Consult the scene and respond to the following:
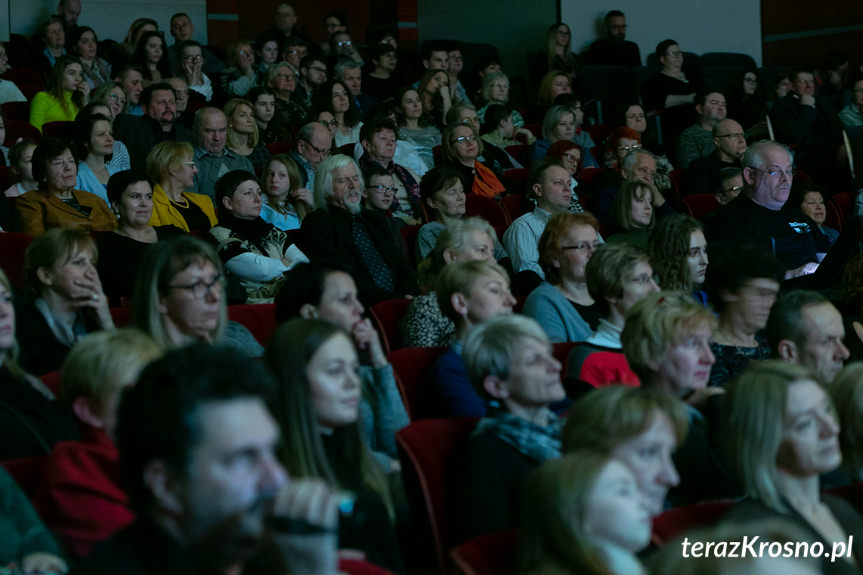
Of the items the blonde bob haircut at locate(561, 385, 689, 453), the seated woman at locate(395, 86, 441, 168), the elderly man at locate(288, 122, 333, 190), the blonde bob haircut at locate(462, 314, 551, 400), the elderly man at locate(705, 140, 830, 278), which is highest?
the seated woman at locate(395, 86, 441, 168)

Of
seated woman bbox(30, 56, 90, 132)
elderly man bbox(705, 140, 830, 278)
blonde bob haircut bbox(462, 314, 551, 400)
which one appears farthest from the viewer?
seated woman bbox(30, 56, 90, 132)

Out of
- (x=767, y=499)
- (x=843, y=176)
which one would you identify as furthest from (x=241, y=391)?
(x=843, y=176)

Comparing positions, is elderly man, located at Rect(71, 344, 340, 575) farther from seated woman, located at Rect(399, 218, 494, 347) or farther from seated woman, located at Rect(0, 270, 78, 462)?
seated woman, located at Rect(399, 218, 494, 347)

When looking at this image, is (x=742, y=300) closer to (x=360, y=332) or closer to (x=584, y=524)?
(x=360, y=332)

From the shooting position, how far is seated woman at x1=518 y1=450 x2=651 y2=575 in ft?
4.85

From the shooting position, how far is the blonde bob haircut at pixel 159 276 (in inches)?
98.2

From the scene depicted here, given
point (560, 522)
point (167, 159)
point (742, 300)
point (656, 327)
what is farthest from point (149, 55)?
point (560, 522)

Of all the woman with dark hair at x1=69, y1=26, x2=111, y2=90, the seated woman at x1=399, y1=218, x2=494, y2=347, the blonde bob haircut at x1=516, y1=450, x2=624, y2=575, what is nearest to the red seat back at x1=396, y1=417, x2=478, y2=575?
the blonde bob haircut at x1=516, y1=450, x2=624, y2=575

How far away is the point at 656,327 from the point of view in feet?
8.18

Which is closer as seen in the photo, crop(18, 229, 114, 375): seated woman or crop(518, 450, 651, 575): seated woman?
crop(518, 450, 651, 575): seated woman

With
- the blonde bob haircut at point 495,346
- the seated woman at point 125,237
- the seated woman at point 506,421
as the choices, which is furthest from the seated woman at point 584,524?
the seated woman at point 125,237

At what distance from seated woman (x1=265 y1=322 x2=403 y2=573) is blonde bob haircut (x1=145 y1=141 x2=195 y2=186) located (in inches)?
106

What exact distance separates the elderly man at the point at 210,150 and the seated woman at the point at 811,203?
284 centimetres

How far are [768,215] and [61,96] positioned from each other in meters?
3.95
